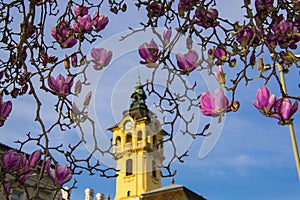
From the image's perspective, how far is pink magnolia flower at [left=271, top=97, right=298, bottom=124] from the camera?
104 cm

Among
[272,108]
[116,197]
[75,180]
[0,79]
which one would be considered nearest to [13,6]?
[0,79]

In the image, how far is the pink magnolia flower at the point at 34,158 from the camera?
1.24 metres

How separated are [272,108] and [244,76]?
0.36 feet

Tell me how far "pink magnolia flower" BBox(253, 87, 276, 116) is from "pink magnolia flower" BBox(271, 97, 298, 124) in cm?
1

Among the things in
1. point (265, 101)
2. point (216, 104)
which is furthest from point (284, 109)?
point (216, 104)

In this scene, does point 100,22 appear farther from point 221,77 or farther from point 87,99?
point 221,77

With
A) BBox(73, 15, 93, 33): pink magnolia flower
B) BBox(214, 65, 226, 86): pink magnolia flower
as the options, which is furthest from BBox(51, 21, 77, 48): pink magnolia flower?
BBox(214, 65, 226, 86): pink magnolia flower

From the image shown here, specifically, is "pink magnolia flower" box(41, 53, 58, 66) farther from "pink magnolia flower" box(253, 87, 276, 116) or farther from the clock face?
"pink magnolia flower" box(253, 87, 276, 116)

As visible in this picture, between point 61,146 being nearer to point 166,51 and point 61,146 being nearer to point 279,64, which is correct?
point 166,51

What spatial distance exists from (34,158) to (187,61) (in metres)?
0.55

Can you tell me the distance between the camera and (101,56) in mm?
1303

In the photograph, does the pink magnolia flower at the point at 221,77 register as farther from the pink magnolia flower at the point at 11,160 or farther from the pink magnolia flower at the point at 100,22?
the pink magnolia flower at the point at 11,160

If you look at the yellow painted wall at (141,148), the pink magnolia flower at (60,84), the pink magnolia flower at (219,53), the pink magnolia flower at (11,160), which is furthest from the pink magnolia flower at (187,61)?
the pink magnolia flower at (11,160)

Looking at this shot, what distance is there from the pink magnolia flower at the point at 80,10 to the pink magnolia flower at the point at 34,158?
1.81 ft
